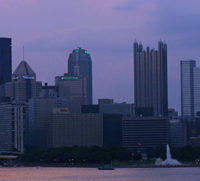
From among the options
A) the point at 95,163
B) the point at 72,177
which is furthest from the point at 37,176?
the point at 95,163

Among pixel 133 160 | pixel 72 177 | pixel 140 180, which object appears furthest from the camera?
pixel 133 160

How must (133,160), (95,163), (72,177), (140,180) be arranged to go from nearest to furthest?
(140,180) < (72,177) < (95,163) < (133,160)

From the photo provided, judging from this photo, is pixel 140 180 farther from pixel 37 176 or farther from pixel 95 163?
pixel 95 163

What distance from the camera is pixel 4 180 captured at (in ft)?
380

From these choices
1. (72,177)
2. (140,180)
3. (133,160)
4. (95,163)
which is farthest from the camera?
(133,160)

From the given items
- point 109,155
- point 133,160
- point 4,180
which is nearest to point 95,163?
point 109,155

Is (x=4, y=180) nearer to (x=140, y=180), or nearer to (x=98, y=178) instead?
(x=98, y=178)

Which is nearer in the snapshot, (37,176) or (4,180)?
(4,180)

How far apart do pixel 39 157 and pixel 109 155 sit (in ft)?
72.4

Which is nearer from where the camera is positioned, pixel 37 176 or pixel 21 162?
pixel 37 176

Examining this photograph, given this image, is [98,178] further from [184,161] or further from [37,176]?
[184,161]

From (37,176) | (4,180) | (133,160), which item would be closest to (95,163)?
(133,160)

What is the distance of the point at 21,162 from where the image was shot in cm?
18288

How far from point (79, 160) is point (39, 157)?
14181 millimetres
